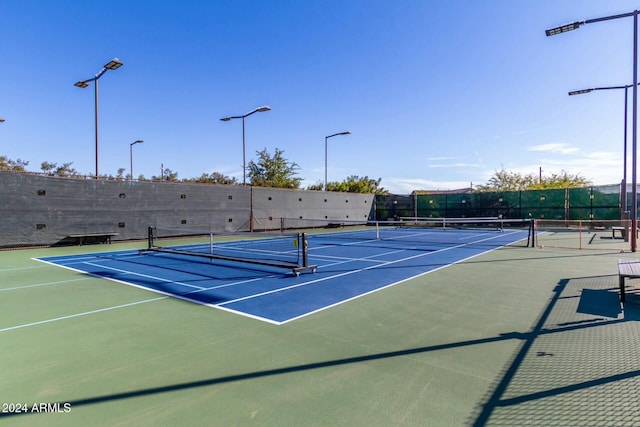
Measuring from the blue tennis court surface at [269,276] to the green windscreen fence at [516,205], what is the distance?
1708 cm

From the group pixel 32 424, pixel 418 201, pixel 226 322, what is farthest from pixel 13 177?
pixel 418 201

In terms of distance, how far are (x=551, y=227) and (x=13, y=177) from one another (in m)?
30.8

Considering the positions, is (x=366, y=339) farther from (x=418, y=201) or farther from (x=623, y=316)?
(x=418, y=201)

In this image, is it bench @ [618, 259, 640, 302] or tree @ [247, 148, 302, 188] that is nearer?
bench @ [618, 259, 640, 302]

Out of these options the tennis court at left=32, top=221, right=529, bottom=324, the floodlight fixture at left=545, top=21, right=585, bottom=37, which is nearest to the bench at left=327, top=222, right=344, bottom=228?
the tennis court at left=32, top=221, right=529, bottom=324

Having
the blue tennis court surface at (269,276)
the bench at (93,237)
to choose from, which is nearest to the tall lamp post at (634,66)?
the blue tennis court surface at (269,276)

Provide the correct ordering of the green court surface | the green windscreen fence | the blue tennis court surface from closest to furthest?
the green court surface
the blue tennis court surface
the green windscreen fence

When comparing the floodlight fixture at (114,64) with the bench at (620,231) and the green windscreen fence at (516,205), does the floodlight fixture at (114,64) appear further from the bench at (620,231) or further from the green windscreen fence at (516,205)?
the green windscreen fence at (516,205)

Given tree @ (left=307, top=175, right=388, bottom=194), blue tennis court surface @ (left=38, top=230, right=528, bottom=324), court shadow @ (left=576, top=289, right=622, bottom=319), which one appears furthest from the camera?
tree @ (left=307, top=175, right=388, bottom=194)

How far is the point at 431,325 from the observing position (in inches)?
187

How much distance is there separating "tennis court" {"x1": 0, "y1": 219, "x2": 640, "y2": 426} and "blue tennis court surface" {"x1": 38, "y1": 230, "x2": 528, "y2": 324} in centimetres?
7

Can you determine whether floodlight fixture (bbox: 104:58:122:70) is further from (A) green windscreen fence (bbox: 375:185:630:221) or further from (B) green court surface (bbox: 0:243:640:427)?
(A) green windscreen fence (bbox: 375:185:630:221)

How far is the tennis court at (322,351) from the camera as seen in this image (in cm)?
282

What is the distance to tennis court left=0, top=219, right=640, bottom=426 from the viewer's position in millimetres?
2818
